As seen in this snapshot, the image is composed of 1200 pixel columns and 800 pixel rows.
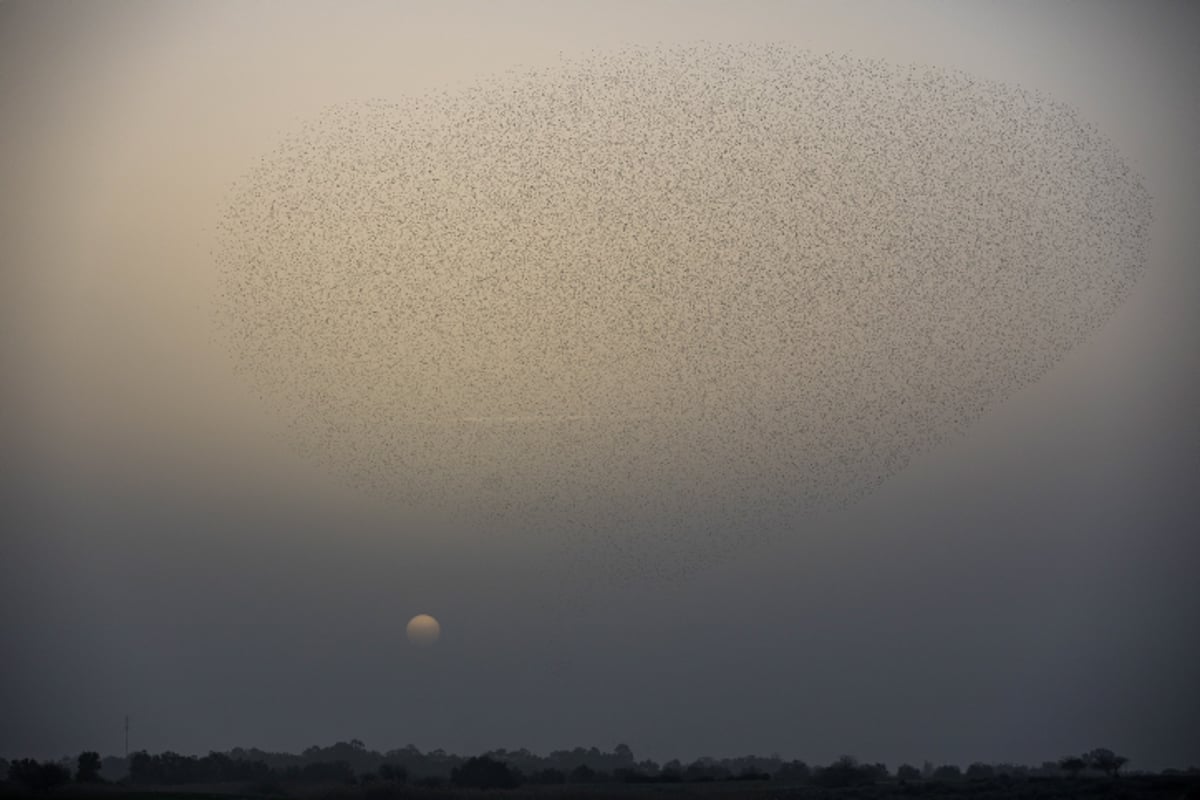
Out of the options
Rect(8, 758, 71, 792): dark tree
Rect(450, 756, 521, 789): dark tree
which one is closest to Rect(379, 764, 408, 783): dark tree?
Rect(450, 756, 521, 789): dark tree

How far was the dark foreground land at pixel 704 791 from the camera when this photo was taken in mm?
41000

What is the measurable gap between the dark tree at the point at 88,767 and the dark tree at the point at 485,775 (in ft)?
40.0

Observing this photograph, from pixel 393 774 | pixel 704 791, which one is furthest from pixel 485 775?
pixel 704 791

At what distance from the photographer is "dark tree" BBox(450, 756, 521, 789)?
53.9 metres

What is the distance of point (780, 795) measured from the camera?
45.6 metres

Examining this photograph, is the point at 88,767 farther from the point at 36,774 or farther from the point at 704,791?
the point at 704,791

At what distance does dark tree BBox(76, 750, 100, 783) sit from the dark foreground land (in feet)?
5.37

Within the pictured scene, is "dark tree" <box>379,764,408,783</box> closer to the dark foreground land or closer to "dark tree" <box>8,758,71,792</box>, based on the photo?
the dark foreground land

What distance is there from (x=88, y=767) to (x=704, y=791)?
2137cm

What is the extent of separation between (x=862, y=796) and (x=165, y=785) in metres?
25.8

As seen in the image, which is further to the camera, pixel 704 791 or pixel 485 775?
pixel 485 775

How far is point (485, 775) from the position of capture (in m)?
55.2

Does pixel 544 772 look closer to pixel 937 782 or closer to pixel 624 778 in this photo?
pixel 624 778

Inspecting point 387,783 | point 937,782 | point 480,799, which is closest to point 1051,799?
point 937,782
